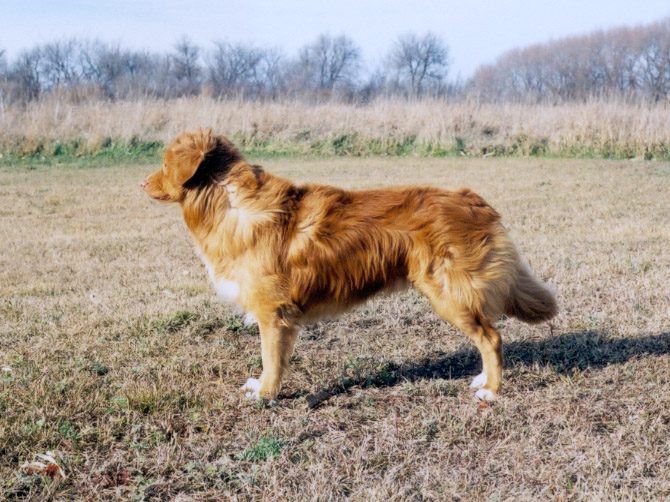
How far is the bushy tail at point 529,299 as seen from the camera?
13.1 ft

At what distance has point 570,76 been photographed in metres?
57.1

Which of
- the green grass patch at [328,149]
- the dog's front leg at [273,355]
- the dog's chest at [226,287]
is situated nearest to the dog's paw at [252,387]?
the dog's front leg at [273,355]

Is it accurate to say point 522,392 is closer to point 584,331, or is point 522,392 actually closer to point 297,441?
point 584,331

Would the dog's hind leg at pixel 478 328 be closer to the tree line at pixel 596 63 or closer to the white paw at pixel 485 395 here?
the white paw at pixel 485 395

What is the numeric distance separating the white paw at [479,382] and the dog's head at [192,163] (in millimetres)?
2149

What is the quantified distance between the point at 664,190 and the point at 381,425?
33.9ft

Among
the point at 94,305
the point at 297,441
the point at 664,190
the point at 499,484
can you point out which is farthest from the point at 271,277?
the point at 664,190

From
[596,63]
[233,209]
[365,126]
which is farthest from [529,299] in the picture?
[596,63]

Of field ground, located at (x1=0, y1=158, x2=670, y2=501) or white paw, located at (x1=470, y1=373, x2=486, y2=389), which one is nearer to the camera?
field ground, located at (x1=0, y1=158, x2=670, y2=501)

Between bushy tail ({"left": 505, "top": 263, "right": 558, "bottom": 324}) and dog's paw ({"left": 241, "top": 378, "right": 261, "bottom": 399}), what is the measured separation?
172 cm

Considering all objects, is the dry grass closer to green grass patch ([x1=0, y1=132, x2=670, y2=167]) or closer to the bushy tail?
green grass patch ([x1=0, y1=132, x2=670, y2=167])

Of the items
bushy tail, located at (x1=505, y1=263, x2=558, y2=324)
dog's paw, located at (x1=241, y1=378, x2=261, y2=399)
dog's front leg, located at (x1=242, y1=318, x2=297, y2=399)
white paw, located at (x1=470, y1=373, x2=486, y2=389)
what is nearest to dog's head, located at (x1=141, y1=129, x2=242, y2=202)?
dog's front leg, located at (x1=242, y1=318, x2=297, y2=399)

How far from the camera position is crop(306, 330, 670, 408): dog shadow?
4.25 metres

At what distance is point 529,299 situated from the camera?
4031 millimetres
